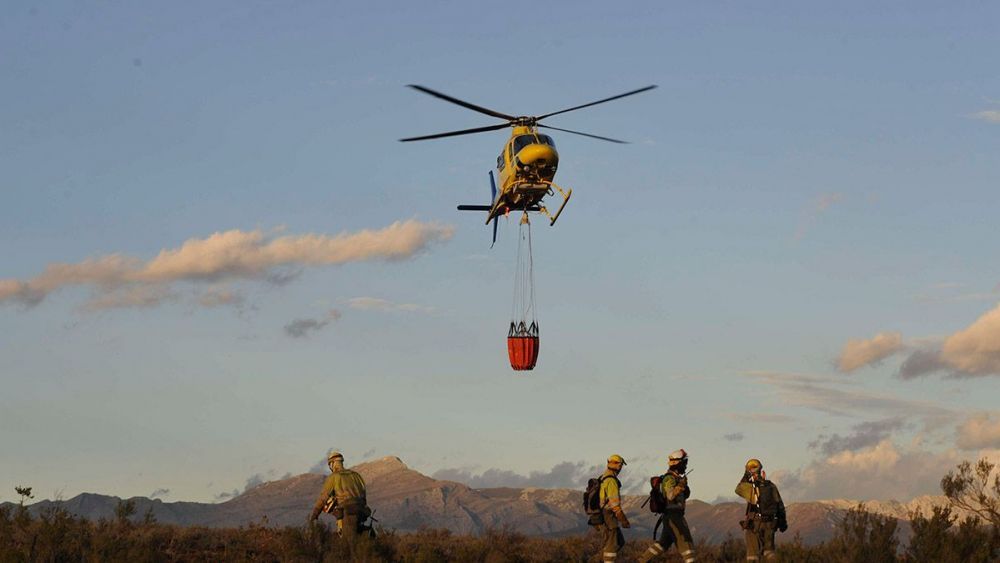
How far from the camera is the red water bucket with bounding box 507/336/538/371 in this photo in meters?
34.6

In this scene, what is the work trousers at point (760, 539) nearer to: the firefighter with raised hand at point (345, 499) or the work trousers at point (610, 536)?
the work trousers at point (610, 536)

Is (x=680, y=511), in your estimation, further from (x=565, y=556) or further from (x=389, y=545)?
(x=389, y=545)

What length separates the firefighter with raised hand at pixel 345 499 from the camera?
70.0 feet

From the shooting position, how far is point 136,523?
87.6 feet

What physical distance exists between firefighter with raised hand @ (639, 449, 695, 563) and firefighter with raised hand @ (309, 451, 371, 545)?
4574 millimetres

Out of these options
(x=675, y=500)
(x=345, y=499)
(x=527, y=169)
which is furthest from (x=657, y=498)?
(x=527, y=169)

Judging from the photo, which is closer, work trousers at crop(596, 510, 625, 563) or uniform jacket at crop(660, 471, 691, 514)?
uniform jacket at crop(660, 471, 691, 514)

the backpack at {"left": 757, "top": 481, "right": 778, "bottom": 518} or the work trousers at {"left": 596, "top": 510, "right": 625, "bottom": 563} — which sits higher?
the backpack at {"left": 757, "top": 481, "right": 778, "bottom": 518}

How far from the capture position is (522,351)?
114 feet

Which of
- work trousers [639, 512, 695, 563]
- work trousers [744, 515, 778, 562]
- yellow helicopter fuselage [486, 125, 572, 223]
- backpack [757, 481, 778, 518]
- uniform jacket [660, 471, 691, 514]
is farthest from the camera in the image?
yellow helicopter fuselage [486, 125, 572, 223]

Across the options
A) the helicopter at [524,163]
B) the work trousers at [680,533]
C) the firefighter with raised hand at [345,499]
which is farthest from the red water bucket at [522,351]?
the work trousers at [680,533]

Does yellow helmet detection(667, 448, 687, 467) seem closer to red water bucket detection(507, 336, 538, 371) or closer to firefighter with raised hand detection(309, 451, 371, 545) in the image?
firefighter with raised hand detection(309, 451, 371, 545)

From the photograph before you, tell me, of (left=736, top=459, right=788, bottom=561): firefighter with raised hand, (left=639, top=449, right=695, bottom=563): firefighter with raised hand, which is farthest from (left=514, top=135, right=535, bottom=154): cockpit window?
(left=639, top=449, right=695, bottom=563): firefighter with raised hand

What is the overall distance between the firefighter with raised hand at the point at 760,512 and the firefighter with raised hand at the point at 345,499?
20.2 feet
